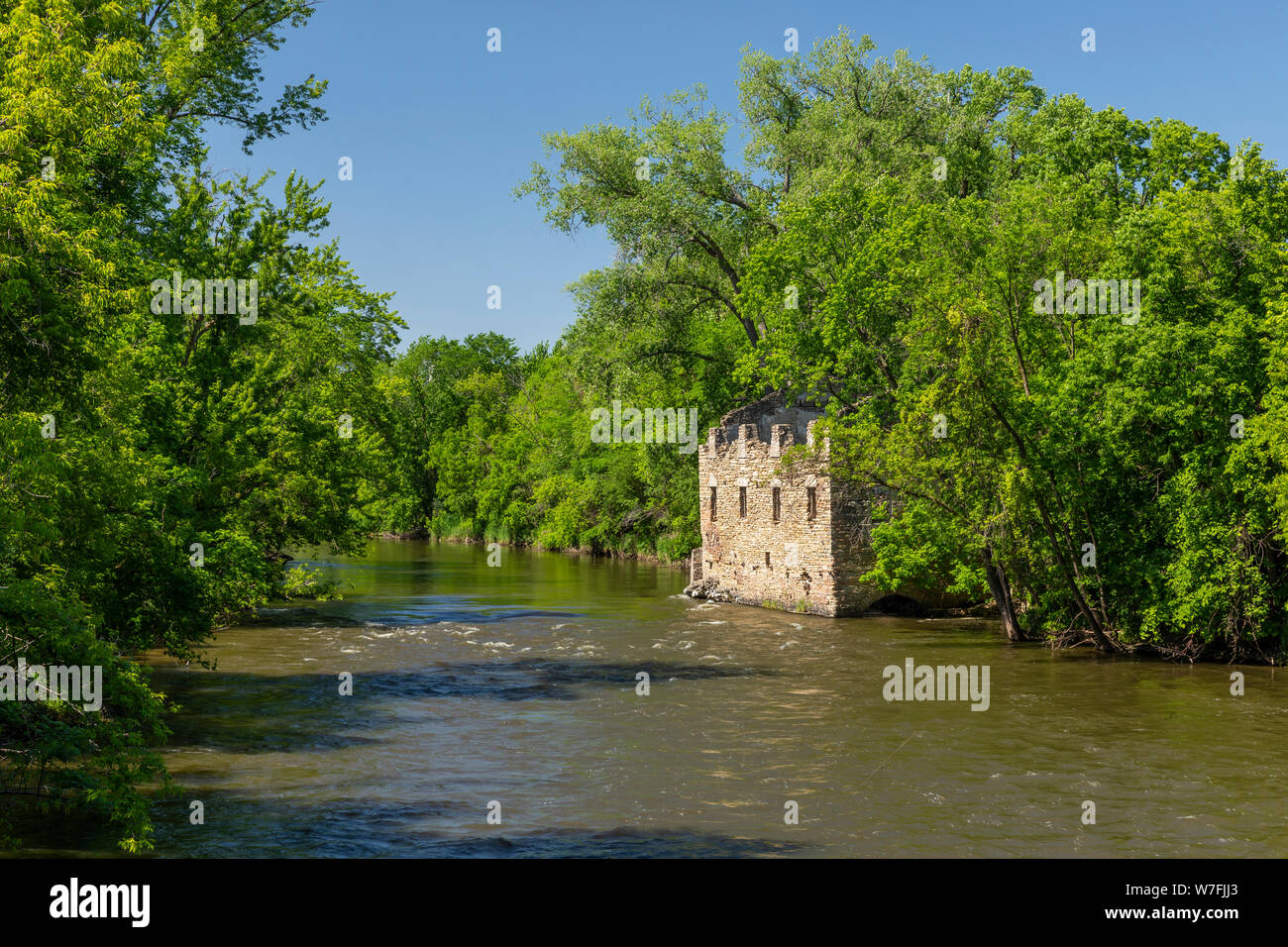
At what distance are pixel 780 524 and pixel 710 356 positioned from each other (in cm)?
1382

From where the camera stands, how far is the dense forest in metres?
12.8

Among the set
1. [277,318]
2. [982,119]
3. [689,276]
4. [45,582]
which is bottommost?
[45,582]

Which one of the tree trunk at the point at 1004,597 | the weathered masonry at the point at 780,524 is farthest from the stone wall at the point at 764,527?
the tree trunk at the point at 1004,597

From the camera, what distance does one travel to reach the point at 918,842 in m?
12.8

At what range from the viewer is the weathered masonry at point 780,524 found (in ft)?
109

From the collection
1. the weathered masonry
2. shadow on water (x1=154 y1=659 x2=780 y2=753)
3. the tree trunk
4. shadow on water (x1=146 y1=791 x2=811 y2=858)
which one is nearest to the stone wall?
the weathered masonry

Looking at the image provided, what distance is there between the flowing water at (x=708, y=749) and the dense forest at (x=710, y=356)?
173 centimetres

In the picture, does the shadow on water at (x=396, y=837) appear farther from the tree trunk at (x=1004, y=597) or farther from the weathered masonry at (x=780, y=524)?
the weathered masonry at (x=780, y=524)

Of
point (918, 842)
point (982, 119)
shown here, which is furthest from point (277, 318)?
point (982, 119)

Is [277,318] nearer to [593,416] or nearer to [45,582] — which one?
[45,582]

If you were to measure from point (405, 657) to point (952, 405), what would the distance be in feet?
46.2

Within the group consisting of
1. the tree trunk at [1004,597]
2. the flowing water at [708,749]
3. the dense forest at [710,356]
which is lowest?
the flowing water at [708,749]

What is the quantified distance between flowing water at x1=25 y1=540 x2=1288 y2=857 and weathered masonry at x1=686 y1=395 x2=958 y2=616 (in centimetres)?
276

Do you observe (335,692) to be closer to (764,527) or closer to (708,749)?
(708,749)
